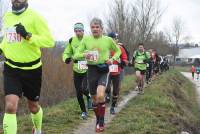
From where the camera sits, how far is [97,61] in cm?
875

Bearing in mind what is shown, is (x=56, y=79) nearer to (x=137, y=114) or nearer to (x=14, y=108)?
(x=137, y=114)

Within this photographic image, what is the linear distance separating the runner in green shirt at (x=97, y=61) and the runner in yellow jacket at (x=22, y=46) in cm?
224

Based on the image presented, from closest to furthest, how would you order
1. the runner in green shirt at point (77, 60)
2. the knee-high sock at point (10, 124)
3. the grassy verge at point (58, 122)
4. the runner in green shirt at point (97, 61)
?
the knee-high sock at point (10, 124)
the runner in green shirt at point (97, 61)
the grassy verge at point (58, 122)
the runner in green shirt at point (77, 60)

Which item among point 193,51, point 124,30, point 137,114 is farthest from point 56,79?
point 193,51

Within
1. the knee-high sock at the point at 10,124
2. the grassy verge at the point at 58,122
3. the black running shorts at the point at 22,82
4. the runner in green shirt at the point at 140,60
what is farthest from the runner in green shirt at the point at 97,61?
the runner in green shirt at the point at 140,60

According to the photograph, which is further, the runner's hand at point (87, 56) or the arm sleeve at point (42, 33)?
the runner's hand at point (87, 56)

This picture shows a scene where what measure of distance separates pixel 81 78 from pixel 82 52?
148cm

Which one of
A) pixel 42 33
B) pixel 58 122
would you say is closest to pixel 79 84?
pixel 58 122

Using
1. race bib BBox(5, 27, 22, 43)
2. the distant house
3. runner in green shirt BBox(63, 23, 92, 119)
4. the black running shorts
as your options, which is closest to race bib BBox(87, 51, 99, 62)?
runner in green shirt BBox(63, 23, 92, 119)

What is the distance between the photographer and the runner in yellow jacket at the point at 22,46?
6.29 m

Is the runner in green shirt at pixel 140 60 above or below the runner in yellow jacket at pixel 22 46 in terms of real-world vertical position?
below

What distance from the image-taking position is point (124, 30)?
44.6m

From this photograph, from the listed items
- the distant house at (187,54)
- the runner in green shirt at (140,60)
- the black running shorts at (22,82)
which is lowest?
the distant house at (187,54)

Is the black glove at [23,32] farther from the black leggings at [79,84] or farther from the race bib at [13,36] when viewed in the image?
the black leggings at [79,84]
